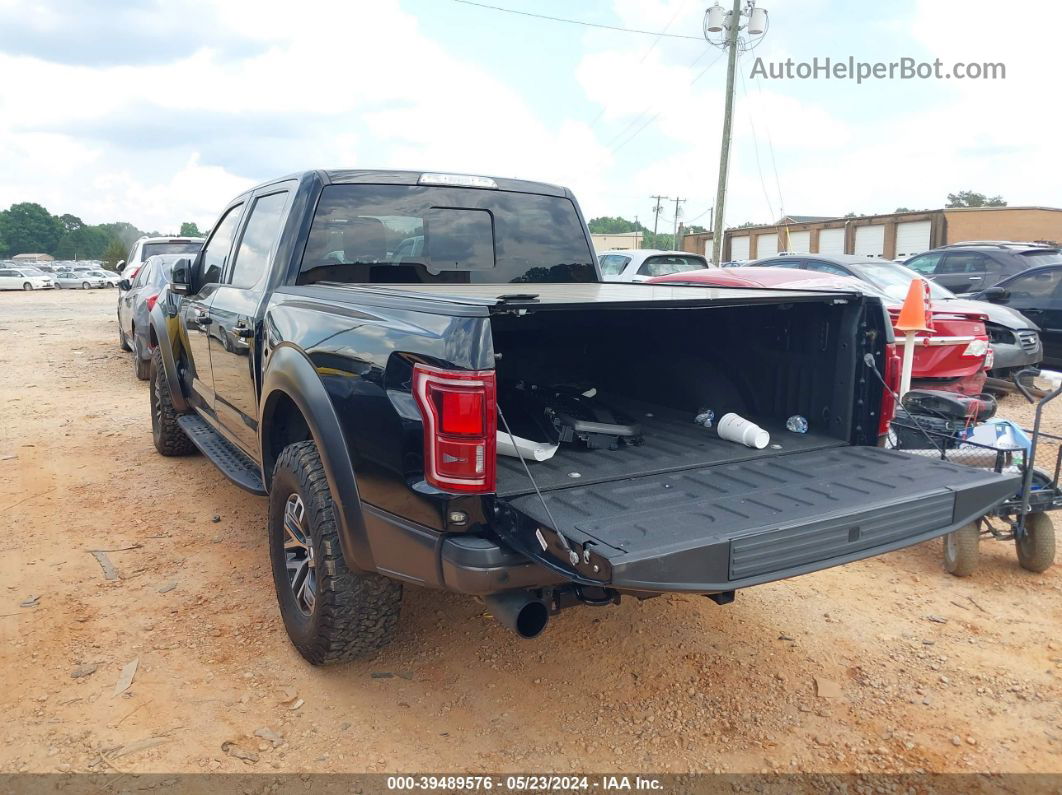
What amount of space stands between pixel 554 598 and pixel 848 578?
2.37 meters

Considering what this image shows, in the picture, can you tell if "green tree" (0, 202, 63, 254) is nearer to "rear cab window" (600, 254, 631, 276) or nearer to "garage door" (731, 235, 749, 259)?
"garage door" (731, 235, 749, 259)

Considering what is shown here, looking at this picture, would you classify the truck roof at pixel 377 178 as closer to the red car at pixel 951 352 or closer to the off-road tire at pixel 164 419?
the off-road tire at pixel 164 419

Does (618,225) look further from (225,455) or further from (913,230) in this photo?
(225,455)

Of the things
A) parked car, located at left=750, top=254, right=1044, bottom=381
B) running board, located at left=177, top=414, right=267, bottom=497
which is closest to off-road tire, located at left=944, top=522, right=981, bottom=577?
running board, located at left=177, top=414, right=267, bottom=497

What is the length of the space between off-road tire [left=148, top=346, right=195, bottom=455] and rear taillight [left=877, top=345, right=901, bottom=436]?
16.1ft

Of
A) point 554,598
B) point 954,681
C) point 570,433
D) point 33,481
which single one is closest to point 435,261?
point 570,433

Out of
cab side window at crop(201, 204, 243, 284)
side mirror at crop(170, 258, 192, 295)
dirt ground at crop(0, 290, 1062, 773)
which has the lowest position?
dirt ground at crop(0, 290, 1062, 773)

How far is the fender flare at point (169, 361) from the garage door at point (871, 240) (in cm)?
2767

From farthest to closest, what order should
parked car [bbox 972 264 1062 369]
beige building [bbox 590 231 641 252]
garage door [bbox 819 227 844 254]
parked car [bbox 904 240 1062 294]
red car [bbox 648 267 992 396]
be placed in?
beige building [bbox 590 231 641 252]
garage door [bbox 819 227 844 254]
parked car [bbox 904 240 1062 294]
parked car [bbox 972 264 1062 369]
red car [bbox 648 267 992 396]

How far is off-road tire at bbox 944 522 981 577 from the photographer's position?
4.21 meters

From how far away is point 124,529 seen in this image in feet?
16.0

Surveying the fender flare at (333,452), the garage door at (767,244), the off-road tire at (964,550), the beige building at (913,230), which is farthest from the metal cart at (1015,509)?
the garage door at (767,244)

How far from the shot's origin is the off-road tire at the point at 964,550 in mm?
4211

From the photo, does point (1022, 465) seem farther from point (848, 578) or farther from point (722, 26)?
point (722, 26)
